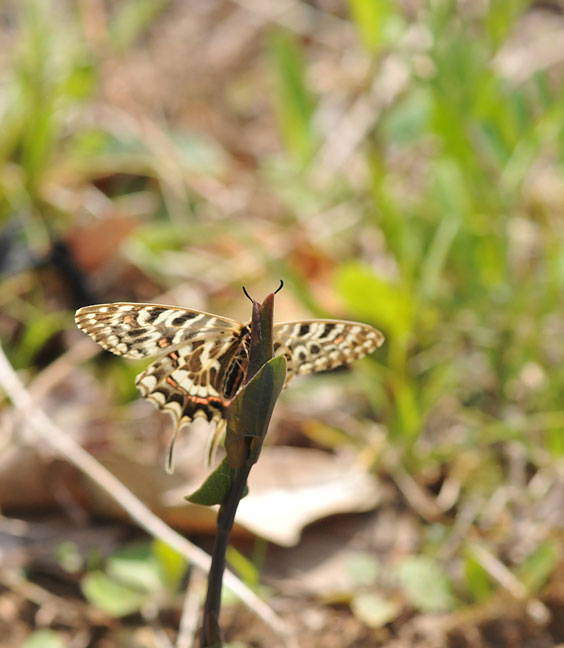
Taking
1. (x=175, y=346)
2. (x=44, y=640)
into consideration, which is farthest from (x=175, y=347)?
(x=44, y=640)

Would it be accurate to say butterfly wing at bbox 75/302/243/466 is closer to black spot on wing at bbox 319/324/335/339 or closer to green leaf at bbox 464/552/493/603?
black spot on wing at bbox 319/324/335/339

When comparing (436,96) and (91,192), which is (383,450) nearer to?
(436,96)

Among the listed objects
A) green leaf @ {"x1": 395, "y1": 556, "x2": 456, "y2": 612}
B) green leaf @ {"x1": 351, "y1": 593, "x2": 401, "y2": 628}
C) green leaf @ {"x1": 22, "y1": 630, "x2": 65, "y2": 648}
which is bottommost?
green leaf @ {"x1": 22, "y1": 630, "x2": 65, "y2": 648}

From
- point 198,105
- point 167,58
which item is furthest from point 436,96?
point 167,58

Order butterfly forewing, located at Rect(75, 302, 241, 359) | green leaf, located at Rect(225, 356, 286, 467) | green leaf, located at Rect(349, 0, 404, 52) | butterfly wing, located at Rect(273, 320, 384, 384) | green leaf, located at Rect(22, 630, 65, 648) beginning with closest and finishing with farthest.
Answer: green leaf, located at Rect(225, 356, 286, 467) < butterfly forewing, located at Rect(75, 302, 241, 359) < butterfly wing, located at Rect(273, 320, 384, 384) < green leaf, located at Rect(22, 630, 65, 648) < green leaf, located at Rect(349, 0, 404, 52)


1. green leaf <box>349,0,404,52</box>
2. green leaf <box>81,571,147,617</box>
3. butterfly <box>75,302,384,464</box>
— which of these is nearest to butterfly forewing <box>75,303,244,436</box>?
butterfly <box>75,302,384,464</box>

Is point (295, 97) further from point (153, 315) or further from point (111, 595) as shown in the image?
point (153, 315)
